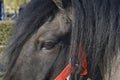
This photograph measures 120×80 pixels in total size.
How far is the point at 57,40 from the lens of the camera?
9.74 feet

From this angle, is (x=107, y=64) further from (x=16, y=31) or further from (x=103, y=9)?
(x=16, y=31)

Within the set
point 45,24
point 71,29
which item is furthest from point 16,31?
point 71,29

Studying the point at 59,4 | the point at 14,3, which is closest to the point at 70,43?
the point at 59,4

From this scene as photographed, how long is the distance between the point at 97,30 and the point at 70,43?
23 centimetres

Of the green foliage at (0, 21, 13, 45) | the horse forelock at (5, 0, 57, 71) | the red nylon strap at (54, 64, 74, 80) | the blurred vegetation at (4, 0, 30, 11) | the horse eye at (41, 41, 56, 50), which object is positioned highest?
the horse forelock at (5, 0, 57, 71)

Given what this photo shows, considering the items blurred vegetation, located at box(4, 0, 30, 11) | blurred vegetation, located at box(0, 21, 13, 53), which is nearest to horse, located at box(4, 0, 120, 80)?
blurred vegetation, located at box(4, 0, 30, 11)

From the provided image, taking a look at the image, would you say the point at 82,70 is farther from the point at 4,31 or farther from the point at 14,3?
the point at 4,31

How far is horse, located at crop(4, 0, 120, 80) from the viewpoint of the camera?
290 centimetres

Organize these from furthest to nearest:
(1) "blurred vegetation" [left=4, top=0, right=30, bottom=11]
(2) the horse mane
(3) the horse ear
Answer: (1) "blurred vegetation" [left=4, top=0, right=30, bottom=11]
(3) the horse ear
(2) the horse mane

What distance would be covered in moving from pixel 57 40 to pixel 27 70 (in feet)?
1.07

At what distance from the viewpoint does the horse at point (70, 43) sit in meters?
2.90

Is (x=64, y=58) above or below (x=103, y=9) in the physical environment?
below

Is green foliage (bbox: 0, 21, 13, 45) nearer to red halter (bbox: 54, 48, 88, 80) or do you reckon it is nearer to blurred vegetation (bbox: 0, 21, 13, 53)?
blurred vegetation (bbox: 0, 21, 13, 53)

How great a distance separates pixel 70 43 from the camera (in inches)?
117
